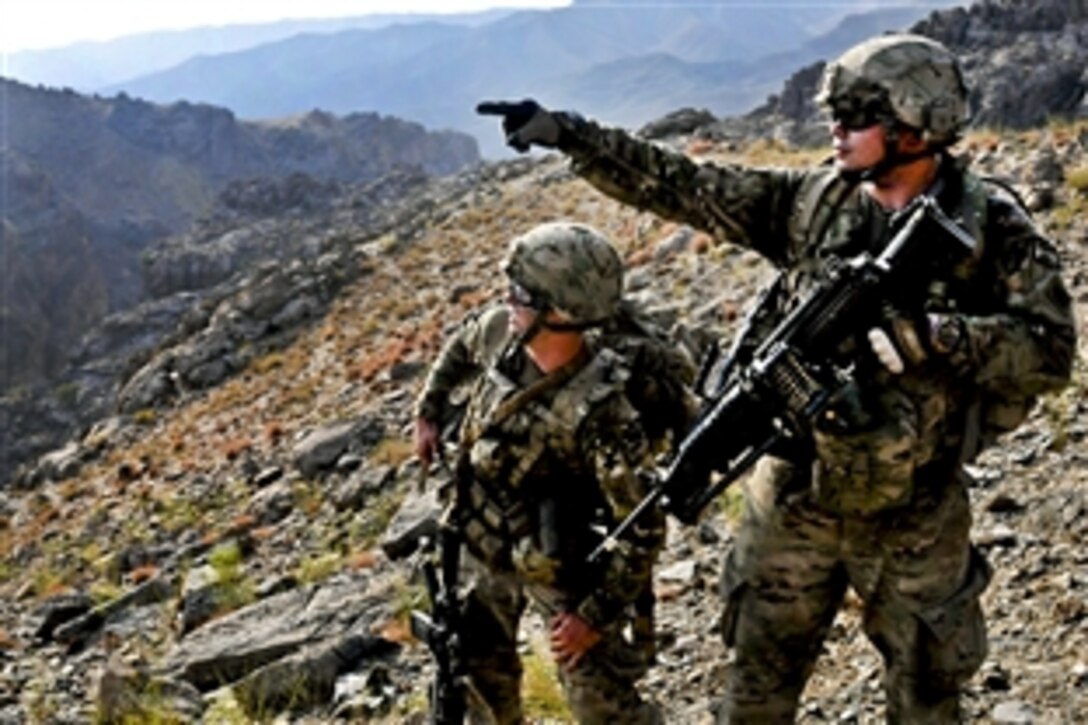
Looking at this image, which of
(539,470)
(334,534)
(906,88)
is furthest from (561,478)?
(334,534)

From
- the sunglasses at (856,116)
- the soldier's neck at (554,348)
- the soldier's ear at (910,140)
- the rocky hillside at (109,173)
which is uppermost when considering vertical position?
the sunglasses at (856,116)

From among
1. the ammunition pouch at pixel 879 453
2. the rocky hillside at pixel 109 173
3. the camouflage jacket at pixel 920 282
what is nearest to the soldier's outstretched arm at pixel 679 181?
the camouflage jacket at pixel 920 282

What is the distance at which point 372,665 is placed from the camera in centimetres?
632

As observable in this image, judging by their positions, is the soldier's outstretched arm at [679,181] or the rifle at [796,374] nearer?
the rifle at [796,374]

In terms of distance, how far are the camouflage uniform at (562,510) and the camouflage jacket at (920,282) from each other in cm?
59

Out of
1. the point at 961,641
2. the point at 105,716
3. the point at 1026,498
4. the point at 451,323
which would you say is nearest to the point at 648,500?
the point at 961,641

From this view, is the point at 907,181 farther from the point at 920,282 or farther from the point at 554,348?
the point at 554,348

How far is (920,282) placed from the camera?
295cm

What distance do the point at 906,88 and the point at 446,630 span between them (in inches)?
92.1

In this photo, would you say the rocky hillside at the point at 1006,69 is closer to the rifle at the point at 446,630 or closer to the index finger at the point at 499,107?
the rifle at the point at 446,630

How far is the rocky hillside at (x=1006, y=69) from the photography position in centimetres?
4438

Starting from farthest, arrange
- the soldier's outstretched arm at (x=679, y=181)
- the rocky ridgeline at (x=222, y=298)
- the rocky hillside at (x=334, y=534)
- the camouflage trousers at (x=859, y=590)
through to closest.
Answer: the rocky ridgeline at (x=222, y=298), the rocky hillside at (x=334, y=534), the soldier's outstretched arm at (x=679, y=181), the camouflage trousers at (x=859, y=590)

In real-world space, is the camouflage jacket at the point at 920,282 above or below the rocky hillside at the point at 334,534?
above

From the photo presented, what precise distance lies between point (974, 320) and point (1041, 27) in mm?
59581
